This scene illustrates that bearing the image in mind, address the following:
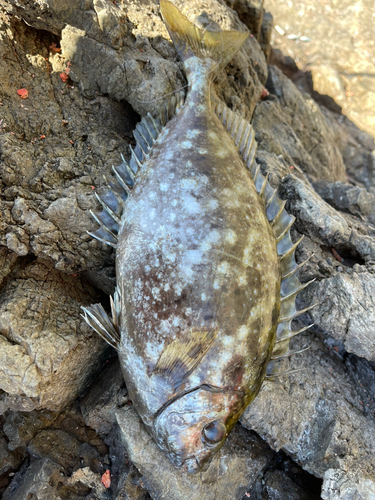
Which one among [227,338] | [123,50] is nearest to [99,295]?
[227,338]

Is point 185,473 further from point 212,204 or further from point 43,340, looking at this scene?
point 212,204

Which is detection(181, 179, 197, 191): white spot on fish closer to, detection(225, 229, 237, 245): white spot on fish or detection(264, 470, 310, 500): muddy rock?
detection(225, 229, 237, 245): white spot on fish

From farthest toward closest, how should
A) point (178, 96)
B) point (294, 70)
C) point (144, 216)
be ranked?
point (294, 70) → point (178, 96) → point (144, 216)

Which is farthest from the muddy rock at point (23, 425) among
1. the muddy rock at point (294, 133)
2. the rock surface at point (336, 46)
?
the rock surface at point (336, 46)

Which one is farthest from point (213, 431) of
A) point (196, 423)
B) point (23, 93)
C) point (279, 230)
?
point (23, 93)

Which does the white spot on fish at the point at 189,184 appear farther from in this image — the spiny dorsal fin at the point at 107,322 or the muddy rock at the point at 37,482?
the muddy rock at the point at 37,482

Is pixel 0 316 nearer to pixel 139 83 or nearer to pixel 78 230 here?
pixel 78 230

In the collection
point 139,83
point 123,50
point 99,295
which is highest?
point 123,50
